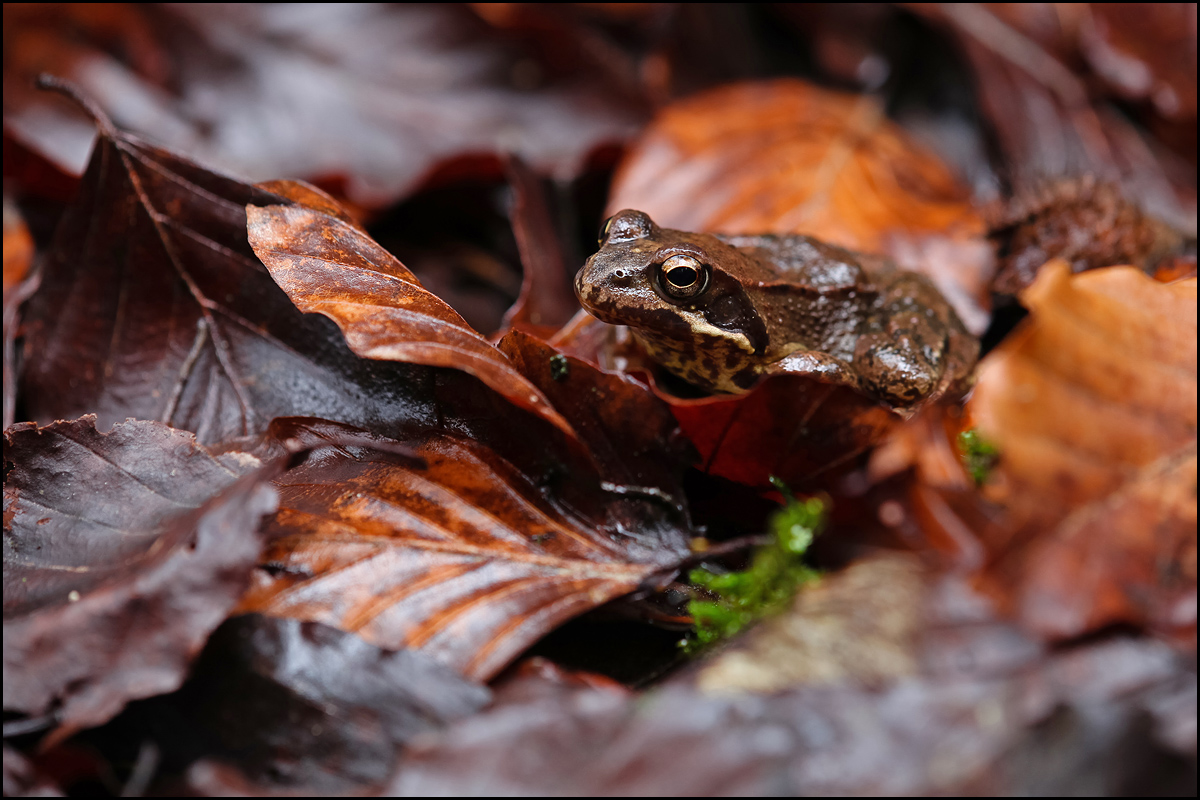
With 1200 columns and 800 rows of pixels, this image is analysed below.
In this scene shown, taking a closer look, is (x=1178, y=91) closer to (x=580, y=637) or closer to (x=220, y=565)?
(x=580, y=637)

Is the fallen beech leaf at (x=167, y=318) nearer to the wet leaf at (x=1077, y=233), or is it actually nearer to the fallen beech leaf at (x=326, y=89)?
the fallen beech leaf at (x=326, y=89)

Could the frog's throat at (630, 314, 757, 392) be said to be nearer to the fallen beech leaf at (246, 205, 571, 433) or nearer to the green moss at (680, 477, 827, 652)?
the fallen beech leaf at (246, 205, 571, 433)

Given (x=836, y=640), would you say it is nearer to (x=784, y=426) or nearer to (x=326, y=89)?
(x=784, y=426)

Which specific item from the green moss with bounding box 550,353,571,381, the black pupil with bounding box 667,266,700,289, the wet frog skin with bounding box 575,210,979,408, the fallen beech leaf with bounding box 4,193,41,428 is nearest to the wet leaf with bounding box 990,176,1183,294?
the wet frog skin with bounding box 575,210,979,408

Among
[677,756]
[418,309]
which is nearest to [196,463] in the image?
[418,309]

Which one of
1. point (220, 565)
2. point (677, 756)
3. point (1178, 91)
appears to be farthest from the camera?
point (1178, 91)

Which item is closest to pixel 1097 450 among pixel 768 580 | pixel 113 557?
pixel 768 580

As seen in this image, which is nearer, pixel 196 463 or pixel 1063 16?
pixel 196 463
